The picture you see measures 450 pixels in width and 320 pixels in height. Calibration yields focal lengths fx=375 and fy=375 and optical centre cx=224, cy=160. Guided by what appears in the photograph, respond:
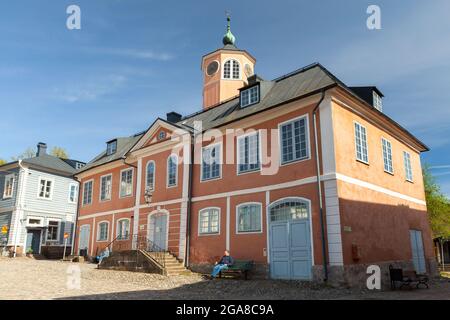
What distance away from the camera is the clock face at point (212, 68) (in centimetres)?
2642

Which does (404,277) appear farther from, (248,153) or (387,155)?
(248,153)

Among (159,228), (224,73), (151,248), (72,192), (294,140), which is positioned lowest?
(151,248)

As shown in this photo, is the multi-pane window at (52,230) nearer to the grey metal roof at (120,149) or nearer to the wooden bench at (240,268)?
the grey metal roof at (120,149)

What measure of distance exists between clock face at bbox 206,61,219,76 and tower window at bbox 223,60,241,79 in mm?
610

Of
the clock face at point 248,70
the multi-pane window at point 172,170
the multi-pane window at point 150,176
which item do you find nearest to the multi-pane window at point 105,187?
the multi-pane window at point 150,176

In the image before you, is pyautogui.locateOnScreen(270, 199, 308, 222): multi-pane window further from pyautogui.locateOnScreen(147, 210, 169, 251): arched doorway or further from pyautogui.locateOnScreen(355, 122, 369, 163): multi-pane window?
pyautogui.locateOnScreen(147, 210, 169, 251): arched doorway

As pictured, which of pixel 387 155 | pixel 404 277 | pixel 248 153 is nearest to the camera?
pixel 404 277

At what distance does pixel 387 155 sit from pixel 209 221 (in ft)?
28.3

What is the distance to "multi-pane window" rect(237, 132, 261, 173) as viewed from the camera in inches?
624

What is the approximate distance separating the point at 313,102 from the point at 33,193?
24225 mm

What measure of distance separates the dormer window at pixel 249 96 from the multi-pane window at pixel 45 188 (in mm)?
20361

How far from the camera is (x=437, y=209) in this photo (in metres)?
29.3

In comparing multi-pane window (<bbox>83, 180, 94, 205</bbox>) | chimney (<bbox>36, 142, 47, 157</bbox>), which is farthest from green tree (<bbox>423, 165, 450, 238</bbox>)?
chimney (<bbox>36, 142, 47, 157</bbox>)

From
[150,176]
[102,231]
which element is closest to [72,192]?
[102,231]
